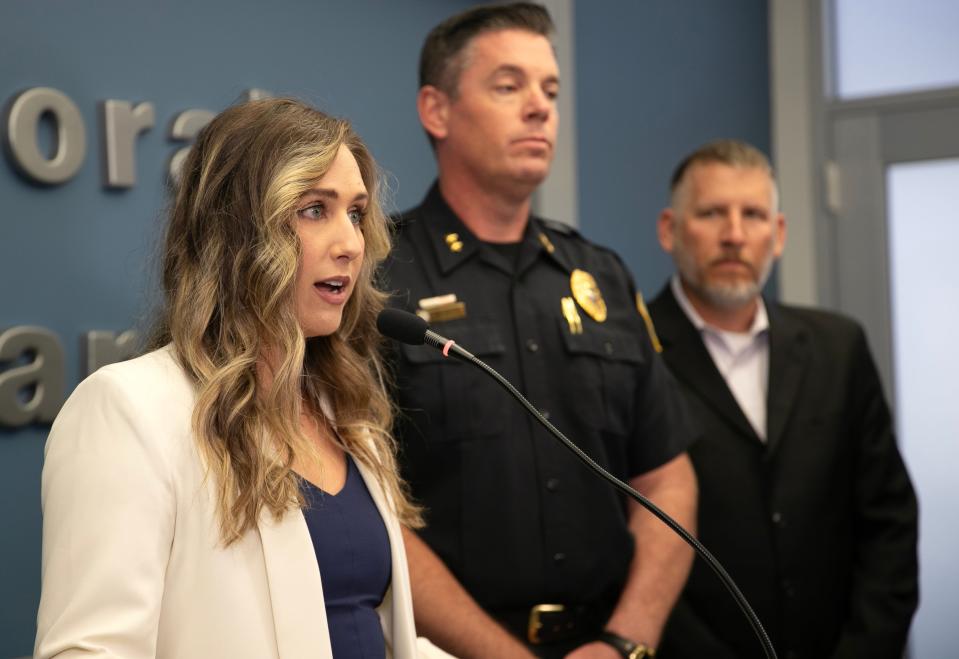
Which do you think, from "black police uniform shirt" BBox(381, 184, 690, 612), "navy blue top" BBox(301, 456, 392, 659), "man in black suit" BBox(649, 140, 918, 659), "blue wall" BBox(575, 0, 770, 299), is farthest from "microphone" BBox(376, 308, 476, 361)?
"blue wall" BBox(575, 0, 770, 299)

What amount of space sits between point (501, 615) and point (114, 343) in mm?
1041

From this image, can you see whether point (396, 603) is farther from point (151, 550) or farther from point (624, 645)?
point (624, 645)

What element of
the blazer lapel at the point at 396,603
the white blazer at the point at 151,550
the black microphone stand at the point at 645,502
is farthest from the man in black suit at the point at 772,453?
the white blazer at the point at 151,550

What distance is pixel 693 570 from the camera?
262cm

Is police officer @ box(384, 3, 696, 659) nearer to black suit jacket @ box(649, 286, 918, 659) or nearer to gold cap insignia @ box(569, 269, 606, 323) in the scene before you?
gold cap insignia @ box(569, 269, 606, 323)

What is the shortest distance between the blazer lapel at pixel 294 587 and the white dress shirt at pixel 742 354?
150cm

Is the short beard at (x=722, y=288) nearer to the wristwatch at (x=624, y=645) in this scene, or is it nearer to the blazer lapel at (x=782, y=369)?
the blazer lapel at (x=782, y=369)

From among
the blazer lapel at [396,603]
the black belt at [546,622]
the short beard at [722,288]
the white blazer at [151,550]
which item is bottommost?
the black belt at [546,622]

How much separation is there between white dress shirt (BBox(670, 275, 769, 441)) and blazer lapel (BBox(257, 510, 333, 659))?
150 centimetres

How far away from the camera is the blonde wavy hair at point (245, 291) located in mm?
1460

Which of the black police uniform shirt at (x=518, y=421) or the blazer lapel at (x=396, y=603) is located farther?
the black police uniform shirt at (x=518, y=421)

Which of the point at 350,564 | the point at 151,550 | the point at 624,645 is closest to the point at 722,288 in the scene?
the point at 624,645

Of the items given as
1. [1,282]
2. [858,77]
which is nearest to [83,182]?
[1,282]

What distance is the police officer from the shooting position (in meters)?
2.13
